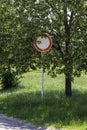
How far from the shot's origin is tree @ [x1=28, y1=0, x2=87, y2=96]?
14906mm

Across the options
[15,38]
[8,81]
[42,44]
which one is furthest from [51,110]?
[8,81]

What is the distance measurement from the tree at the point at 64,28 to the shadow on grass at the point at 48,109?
113 centimetres

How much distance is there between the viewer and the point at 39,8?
1492 cm

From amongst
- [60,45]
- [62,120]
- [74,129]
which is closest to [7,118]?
[62,120]

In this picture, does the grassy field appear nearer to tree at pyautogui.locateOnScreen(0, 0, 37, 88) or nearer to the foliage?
tree at pyautogui.locateOnScreen(0, 0, 37, 88)

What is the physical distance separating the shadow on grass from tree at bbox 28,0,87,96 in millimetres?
1135

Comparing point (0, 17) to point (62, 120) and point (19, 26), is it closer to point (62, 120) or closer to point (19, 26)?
point (19, 26)

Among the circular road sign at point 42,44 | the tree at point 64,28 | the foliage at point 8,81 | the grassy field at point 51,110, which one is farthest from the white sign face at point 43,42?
the foliage at point 8,81

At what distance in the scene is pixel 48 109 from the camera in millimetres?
13883

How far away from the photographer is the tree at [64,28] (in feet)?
48.9

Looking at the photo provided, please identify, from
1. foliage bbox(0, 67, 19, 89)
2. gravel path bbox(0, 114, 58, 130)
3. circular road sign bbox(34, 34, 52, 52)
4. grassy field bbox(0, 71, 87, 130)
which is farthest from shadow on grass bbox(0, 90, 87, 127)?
foliage bbox(0, 67, 19, 89)

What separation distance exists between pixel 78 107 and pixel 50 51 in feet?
9.37

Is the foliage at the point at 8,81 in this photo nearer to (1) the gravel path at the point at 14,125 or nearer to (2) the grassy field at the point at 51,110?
(2) the grassy field at the point at 51,110

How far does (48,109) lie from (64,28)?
3.85 m
